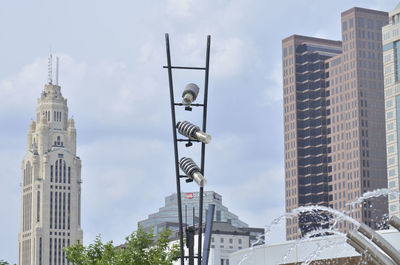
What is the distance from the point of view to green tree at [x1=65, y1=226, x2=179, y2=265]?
45.8 m

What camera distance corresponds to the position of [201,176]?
65.1 feet

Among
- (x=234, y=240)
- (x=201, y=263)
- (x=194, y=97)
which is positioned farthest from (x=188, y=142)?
(x=234, y=240)

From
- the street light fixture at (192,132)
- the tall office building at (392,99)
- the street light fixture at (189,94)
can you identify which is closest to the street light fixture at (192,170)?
the street light fixture at (192,132)

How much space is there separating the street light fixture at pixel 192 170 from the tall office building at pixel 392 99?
157408 millimetres

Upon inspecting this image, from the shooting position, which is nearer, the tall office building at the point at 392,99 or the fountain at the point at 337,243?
the fountain at the point at 337,243

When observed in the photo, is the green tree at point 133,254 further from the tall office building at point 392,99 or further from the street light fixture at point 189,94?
the tall office building at point 392,99

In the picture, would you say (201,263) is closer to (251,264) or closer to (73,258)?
(251,264)

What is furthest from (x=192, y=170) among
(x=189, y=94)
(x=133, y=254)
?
(x=133, y=254)

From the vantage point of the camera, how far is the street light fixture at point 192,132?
19.7 metres

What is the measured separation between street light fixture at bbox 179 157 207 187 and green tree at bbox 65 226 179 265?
78.4ft

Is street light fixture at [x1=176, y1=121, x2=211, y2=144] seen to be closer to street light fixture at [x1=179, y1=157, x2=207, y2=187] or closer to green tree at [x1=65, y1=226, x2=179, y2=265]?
street light fixture at [x1=179, y1=157, x2=207, y2=187]

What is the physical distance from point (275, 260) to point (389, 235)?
7493 millimetres

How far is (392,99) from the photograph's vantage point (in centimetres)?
17862

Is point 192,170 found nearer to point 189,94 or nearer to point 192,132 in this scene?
point 192,132
